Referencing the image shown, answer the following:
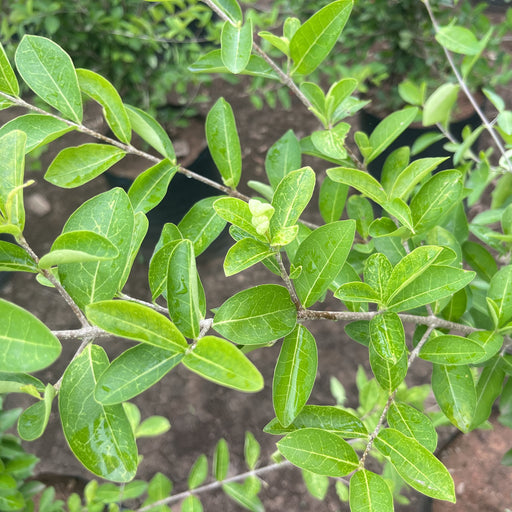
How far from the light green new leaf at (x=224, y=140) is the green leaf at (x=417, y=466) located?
439 millimetres

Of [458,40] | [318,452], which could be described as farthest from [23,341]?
[458,40]

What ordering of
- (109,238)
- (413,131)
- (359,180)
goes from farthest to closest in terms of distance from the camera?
(413,131) → (359,180) → (109,238)

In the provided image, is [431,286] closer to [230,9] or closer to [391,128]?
[391,128]

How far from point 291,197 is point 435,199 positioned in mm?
236

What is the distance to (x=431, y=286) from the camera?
21.8 inches

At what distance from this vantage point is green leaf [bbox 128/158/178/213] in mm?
694

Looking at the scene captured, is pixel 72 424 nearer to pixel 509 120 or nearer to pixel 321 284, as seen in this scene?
pixel 321 284

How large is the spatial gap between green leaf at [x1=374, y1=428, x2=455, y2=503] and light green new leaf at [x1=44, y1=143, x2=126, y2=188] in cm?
49

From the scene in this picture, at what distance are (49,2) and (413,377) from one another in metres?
2.11

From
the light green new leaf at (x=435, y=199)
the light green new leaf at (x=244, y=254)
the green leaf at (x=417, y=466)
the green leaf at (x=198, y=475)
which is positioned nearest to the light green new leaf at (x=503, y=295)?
the light green new leaf at (x=435, y=199)

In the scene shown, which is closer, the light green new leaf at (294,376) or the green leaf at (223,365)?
the green leaf at (223,365)

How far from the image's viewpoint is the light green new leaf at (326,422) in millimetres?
551

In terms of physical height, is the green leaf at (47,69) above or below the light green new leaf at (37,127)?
above

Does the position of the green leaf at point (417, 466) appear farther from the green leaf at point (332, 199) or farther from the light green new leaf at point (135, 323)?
the green leaf at point (332, 199)
